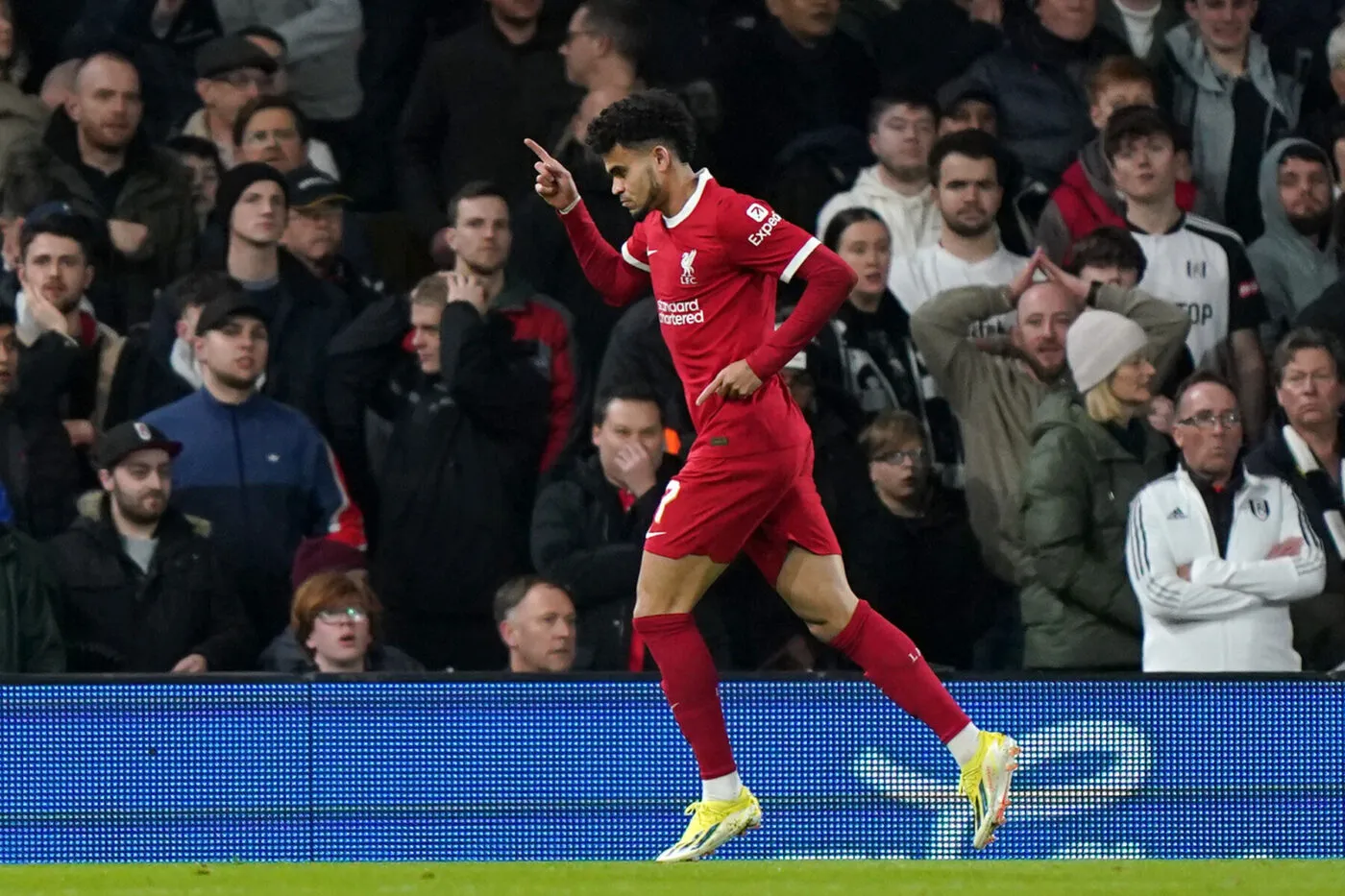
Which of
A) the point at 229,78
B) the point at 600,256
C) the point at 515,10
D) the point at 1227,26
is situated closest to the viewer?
the point at 600,256

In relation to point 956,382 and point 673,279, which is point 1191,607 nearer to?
point 956,382

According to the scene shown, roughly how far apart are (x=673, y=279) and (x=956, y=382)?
117 inches

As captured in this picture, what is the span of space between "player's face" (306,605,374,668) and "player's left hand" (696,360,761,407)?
2.59 m

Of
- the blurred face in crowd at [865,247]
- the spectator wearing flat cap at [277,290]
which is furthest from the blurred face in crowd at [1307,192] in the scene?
the spectator wearing flat cap at [277,290]

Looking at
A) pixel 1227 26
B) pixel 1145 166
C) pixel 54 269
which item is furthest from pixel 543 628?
pixel 1227 26

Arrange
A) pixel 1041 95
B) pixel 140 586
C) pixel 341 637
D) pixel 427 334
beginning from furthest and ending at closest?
1. pixel 1041 95
2. pixel 427 334
3. pixel 140 586
4. pixel 341 637

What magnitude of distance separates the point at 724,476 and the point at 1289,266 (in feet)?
13.4

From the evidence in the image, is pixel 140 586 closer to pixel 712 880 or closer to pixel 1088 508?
pixel 712 880

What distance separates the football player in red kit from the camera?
5.14 meters

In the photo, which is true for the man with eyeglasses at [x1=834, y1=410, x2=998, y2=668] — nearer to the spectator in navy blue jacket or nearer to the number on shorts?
the spectator in navy blue jacket

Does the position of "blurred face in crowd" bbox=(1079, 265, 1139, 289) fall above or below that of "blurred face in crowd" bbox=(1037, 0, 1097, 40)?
below

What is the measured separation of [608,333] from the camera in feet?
27.4

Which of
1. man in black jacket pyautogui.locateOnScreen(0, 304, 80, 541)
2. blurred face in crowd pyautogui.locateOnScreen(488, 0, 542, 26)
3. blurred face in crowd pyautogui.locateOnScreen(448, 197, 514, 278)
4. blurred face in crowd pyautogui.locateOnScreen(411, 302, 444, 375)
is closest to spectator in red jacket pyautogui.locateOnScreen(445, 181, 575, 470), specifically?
blurred face in crowd pyautogui.locateOnScreen(448, 197, 514, 278)

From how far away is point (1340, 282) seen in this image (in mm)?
8211
